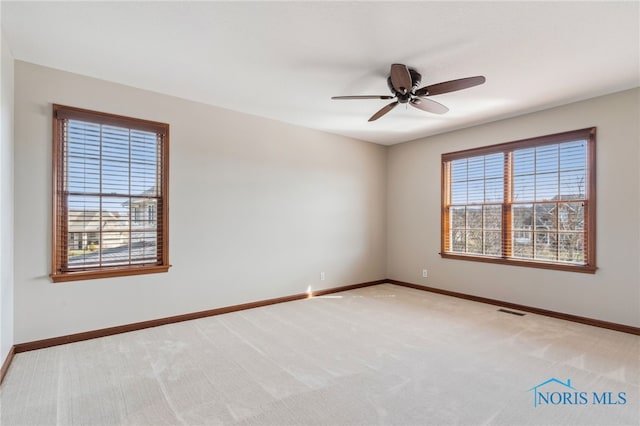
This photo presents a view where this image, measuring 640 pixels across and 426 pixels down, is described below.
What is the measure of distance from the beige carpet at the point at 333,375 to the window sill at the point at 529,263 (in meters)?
0.66

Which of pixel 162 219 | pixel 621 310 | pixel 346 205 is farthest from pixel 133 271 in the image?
pixel 621 310

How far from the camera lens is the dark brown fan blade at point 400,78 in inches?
105

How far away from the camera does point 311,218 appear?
5.12 m

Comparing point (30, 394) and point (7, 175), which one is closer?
point (30, 394)

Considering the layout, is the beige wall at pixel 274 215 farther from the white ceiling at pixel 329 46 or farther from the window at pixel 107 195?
the white ceiling at pixel 329 46

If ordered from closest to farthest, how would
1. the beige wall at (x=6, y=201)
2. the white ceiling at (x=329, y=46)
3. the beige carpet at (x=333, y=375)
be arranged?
the beige carpet at (x=333, y=375)
the white ceiling at (x=329, y=46)
the beige wall at (x=6, y=201)

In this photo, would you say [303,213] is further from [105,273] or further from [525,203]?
[525,203]

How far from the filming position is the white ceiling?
2.20 meters

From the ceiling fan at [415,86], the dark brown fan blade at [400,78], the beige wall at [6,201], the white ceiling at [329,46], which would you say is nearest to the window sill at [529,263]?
the white ceiling at [329,46]

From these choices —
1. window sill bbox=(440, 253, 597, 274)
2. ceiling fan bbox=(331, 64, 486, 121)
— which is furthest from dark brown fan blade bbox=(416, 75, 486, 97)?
window sill bbox=(440, 253, 597, 274)

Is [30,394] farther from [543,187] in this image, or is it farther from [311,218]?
[543,187]

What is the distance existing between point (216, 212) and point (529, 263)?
4.21m

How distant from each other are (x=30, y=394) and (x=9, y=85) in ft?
8.23

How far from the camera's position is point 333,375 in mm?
2537
